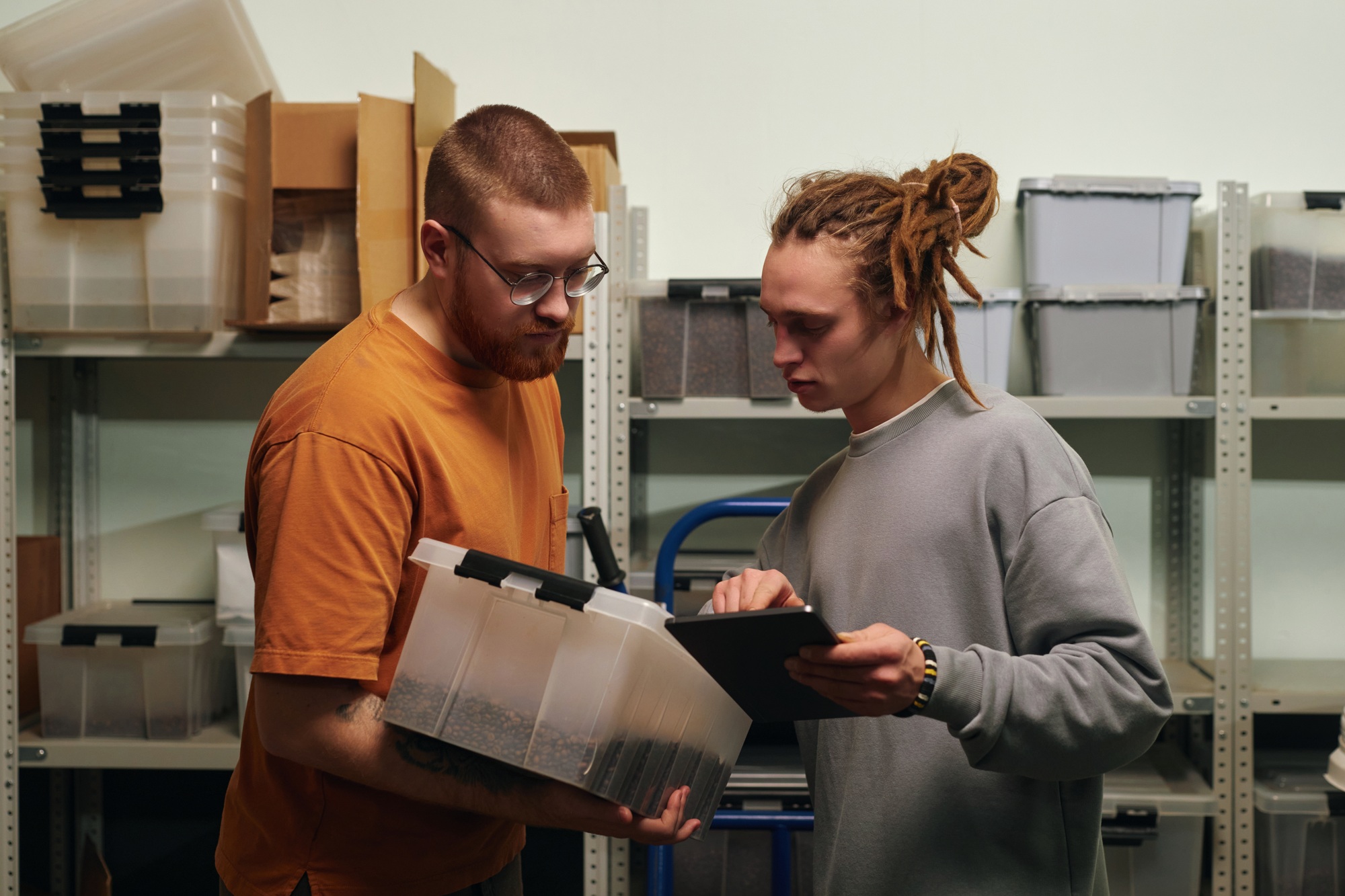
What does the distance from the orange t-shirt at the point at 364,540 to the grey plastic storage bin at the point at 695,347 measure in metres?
0.63

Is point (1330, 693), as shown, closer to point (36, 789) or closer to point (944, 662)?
point (944, 662)

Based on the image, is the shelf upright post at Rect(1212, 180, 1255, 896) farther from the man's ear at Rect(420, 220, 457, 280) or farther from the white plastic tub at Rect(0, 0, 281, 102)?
the white plastic tub at Rect(0, 0, 281, 102)

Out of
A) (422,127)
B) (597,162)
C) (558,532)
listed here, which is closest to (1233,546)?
(558,532)

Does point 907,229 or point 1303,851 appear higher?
point 907,229

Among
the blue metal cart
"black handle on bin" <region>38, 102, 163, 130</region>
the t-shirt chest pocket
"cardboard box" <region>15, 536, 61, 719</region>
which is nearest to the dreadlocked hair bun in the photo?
the t-shirt chest pocket

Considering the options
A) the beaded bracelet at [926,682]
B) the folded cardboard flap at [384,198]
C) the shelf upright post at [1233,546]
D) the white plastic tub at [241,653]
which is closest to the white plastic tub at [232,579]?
the white plastic tub at [241,653]

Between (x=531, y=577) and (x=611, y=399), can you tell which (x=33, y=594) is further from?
(x=531, y=577)

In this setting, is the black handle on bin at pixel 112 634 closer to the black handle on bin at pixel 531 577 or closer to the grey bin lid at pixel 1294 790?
the black handle on bin at pixel 531 577

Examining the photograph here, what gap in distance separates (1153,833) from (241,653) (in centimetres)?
188

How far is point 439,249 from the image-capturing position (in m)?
1.13

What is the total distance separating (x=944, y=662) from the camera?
2.78 feet

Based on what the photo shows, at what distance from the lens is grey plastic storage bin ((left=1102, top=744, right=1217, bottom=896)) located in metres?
1.84

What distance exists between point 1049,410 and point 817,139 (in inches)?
33.9

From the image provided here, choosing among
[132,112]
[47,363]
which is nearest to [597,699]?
[132,112]
